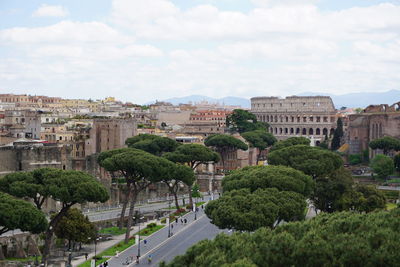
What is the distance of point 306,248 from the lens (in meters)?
26.9

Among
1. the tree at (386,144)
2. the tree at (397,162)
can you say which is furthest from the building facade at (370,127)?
the tree at (397,162)

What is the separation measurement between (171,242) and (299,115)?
108m

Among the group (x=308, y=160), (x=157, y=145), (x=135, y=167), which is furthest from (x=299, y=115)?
(x=135, y=167)

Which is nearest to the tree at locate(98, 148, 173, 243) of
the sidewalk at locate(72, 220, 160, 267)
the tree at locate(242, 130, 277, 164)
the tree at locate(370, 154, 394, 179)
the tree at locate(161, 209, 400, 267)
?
the sidewalk at locate(72, 220, 160, 267)

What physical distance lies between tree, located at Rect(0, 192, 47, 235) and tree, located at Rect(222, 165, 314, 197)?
14332 millimetres

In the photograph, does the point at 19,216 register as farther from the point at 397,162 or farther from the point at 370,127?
the point at 370,127

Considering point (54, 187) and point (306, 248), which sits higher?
point (54, 187)

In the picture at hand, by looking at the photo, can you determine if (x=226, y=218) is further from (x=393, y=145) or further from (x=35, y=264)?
(x=393, y=145)

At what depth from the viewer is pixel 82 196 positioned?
45.0m

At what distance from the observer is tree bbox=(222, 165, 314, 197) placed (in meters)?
49.6

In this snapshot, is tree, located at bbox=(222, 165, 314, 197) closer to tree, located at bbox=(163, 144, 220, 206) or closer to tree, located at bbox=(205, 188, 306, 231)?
tree, located at bbox=(205, 188, 306, 231)

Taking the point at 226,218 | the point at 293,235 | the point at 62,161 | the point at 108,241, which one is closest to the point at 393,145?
Result: the point at 62,161

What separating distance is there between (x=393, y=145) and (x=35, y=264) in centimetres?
6223

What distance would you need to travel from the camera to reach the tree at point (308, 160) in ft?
214
